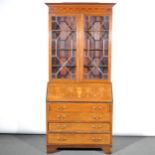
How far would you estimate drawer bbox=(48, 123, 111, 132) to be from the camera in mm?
4105

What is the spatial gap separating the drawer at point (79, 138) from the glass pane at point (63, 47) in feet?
2.60

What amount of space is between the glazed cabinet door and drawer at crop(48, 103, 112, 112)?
1.25ft

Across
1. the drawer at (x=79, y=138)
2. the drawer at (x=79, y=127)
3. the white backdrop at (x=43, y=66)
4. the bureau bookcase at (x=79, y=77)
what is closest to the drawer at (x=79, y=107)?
the bureau bookcase at (x=79, y=77)

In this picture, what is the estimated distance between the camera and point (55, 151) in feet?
13.7

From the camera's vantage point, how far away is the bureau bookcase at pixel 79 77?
4090mm

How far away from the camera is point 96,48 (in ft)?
13.9

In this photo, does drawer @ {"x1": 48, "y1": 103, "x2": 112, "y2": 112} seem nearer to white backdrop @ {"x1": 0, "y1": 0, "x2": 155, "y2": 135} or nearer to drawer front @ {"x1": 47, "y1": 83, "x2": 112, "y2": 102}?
drawer front @ {"x1": 47, "y1": 83, "x2": 112, "y2": 102}

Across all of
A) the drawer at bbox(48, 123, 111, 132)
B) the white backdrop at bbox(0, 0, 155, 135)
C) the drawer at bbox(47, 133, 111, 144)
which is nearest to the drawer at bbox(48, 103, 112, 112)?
the drawer at bbox(48, 123, 111, 132)

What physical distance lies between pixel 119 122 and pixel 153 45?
4.30 feet

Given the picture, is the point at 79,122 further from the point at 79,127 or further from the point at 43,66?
the point at 43,66

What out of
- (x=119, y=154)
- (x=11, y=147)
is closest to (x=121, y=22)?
(x=119, y=154)

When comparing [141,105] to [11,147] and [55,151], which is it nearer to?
[55,151]

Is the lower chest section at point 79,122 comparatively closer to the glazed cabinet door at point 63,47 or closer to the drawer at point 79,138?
the drawer at point 79,138

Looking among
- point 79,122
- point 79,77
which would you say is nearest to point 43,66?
point 79,77
